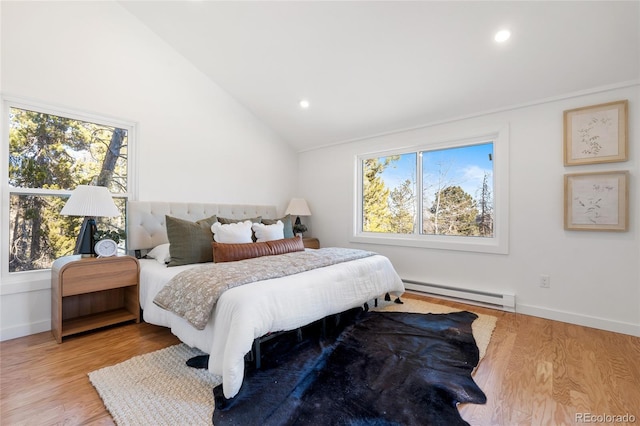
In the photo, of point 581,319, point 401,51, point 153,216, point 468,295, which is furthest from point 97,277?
point 581,319

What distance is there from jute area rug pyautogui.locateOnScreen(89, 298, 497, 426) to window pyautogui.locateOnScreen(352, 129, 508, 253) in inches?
59.4

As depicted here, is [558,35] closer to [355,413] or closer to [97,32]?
[355,413]

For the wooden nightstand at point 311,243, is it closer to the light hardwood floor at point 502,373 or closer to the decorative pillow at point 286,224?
the decorative pillow at point 286,224

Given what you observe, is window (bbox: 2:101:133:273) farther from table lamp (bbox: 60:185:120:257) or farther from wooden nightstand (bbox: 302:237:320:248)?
wooden nightstand (bbox: 302:237:320:248)

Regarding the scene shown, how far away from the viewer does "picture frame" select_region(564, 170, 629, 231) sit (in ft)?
8.11

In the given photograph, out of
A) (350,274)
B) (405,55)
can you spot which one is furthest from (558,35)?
(350,274)

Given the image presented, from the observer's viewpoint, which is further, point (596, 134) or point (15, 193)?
point (596, 134)

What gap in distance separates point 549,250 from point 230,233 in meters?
3.09

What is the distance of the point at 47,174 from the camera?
2621mm

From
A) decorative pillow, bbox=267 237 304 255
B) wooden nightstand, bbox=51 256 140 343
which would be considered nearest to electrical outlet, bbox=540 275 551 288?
decorative pillow, bbox=267 237 304 255

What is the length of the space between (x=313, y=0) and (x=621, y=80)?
2.69m

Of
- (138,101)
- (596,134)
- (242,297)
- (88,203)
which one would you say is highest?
(138,101)

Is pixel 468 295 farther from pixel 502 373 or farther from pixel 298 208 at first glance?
pixel 298 208

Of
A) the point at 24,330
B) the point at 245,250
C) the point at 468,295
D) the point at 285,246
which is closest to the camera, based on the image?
the point at 24,330
